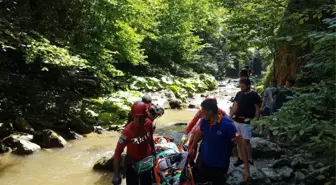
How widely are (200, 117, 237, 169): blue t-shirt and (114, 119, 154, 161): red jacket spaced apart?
77cm

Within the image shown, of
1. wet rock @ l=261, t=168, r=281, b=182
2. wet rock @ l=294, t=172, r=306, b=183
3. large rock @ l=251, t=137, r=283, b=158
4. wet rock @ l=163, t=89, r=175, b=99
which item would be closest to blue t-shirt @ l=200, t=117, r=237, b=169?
wet rock @ l=261, t=168, r=281, b=182

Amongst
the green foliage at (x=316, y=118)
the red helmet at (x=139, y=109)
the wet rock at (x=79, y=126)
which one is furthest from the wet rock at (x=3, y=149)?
the green foliage at (x=316, y=118)

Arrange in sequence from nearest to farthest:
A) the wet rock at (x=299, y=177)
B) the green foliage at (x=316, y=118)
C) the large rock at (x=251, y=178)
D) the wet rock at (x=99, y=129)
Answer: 1. the green foliage at (x=316, y=118)
2. the large rock at (x=251, y=178)
3. the wet rock at (x=299, y=177)
4. the wet rock at (x=99, y=129)

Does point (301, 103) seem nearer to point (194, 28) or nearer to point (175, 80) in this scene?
point (175, 80)

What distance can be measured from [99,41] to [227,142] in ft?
34.6

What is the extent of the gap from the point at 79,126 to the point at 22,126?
75.3 inches

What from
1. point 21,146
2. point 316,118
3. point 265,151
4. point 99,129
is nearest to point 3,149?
point 21,146

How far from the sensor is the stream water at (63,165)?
7852 mm

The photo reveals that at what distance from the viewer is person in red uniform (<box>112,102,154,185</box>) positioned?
4.27m

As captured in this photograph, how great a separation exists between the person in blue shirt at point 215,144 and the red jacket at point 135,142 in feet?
2.38

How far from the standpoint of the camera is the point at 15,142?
9672mm

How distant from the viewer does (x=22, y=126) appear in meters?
10.5

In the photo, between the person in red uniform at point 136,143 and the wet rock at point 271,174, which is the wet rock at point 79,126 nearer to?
the wet rock at point 271,174

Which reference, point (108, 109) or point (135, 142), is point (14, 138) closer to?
point (108, 109)
